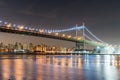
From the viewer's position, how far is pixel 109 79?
22406 mm

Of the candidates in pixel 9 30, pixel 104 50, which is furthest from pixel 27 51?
pixel 9 30

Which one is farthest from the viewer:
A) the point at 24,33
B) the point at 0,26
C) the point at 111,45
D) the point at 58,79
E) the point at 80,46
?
the point at 111,45

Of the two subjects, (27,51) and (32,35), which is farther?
(27,51)

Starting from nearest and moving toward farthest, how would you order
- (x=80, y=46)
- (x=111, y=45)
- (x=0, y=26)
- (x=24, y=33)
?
(x=0, y=26) → (x=24, y=33) → (x=80, y=46) → (x=111, y=45)

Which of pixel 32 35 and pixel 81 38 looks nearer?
pixel 32 35

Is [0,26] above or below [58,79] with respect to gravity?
above

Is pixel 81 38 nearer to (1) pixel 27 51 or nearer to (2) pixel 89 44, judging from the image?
(2) pixel 89 44

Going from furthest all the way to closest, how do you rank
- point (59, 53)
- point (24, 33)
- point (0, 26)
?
point (59, 53) → point (24, 33) → point (0, 26)

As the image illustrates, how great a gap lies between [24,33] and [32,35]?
281 centimetres

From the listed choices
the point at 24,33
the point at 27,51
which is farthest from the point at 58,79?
the point at 27,51

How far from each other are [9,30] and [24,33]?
17.1 ft

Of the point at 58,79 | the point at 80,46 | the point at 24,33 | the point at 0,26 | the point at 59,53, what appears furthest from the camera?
the point at 59,53

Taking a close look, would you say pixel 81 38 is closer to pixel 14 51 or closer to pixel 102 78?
pixel 14 51

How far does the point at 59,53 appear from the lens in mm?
112250
